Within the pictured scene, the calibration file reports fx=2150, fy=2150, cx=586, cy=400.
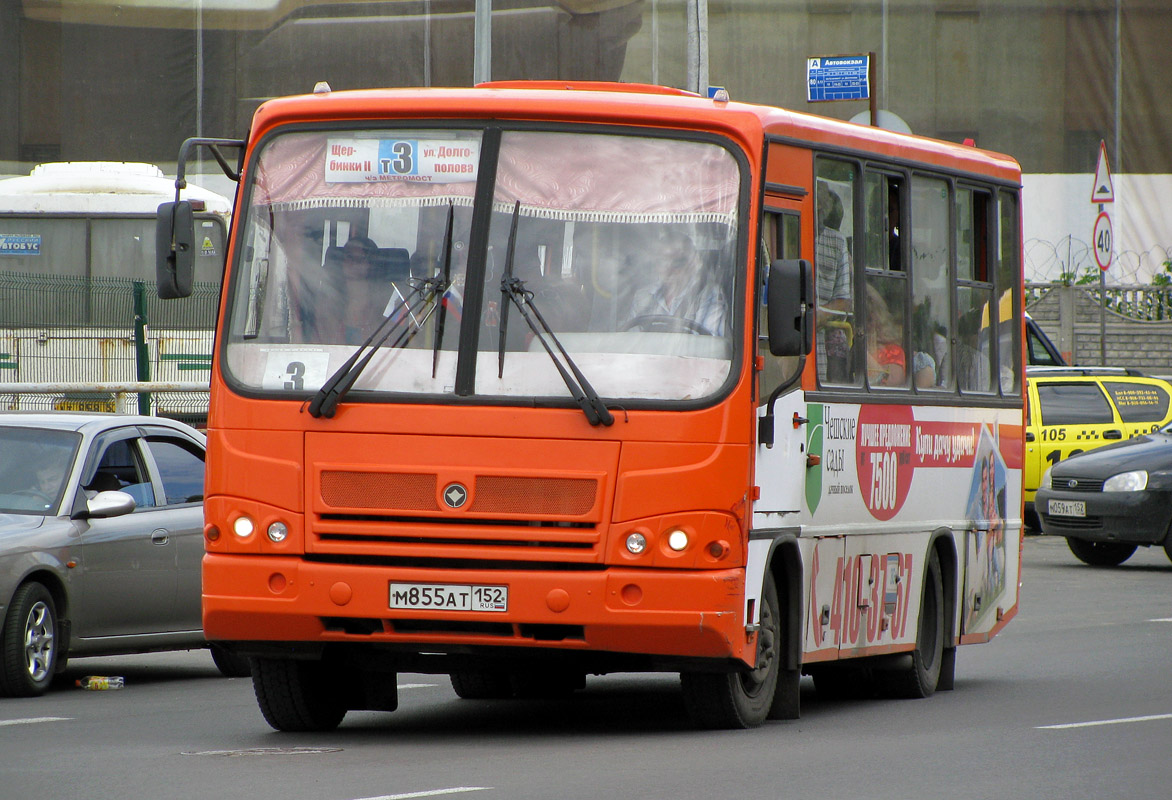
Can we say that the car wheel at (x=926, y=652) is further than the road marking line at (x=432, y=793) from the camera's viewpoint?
Yes

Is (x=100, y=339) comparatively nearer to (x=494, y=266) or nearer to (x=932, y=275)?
(x=932, y=275)

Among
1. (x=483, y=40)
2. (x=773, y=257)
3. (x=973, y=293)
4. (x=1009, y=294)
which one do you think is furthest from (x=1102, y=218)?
(x=773, y=257)

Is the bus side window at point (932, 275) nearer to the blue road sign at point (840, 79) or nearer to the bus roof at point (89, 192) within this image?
the blue road sign at point (840, 79)

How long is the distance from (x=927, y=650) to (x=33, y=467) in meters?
5.13

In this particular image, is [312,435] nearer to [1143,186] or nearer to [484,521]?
[484,521]

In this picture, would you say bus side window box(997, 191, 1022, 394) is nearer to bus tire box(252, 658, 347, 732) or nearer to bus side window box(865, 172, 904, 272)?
bus side window box(865, 172, 904, 272)

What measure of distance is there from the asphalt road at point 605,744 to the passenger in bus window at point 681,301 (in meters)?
1.77

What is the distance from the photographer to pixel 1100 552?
22078 millimetres

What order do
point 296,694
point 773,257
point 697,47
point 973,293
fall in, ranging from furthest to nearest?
point 697,47 < point 973,293 < point 296,694 < point 773,257

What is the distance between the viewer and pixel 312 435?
352 inches

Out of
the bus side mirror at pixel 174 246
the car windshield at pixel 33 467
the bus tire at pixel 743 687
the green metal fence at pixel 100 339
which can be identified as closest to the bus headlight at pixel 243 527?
the bus side mirror at pixel 174 246

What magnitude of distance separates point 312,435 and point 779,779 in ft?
7.96

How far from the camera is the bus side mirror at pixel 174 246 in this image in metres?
9.31

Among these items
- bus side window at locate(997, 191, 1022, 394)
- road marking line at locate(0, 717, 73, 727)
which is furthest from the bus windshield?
bus side window at locate(997, 191, 1022, 394)
